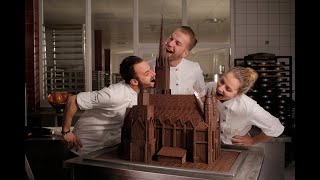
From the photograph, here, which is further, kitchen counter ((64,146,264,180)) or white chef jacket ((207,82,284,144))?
white chef jacket ((207,82,284,144))

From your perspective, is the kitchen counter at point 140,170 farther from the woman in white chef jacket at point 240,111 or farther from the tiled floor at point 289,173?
the tiled floor at point 289,173

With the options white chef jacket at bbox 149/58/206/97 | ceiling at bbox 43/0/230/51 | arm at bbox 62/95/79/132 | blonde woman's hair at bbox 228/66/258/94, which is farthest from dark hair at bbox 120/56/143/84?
ceiling at bbox 43/0/230/51

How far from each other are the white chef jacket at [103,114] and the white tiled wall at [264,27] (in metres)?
3.02

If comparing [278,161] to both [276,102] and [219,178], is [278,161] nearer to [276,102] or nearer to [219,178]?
[276,102]

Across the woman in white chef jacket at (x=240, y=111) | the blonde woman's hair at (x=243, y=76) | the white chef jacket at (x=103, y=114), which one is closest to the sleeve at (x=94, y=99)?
the white chef jacket at (x=103, y=114)

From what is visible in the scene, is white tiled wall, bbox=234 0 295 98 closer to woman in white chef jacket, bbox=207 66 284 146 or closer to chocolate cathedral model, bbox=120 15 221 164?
woman in white chef jacket, bbox=207 66 284 146

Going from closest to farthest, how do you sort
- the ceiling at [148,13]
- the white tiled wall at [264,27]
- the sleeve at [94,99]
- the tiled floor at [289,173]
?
the sleeve at [94,99], the tiled floor at [289,173], the white tiled wall at [264,27], the ceiling at [148,13]

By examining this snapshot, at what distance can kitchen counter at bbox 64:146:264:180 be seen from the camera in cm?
116

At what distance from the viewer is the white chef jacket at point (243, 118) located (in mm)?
1885

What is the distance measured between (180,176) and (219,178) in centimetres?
14

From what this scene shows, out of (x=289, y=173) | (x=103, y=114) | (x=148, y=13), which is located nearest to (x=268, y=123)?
(x=103, y=114)

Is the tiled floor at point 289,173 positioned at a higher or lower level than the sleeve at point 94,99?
lower

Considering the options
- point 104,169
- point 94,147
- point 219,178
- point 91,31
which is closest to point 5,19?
point 104,169

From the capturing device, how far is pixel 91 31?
4723 mm
